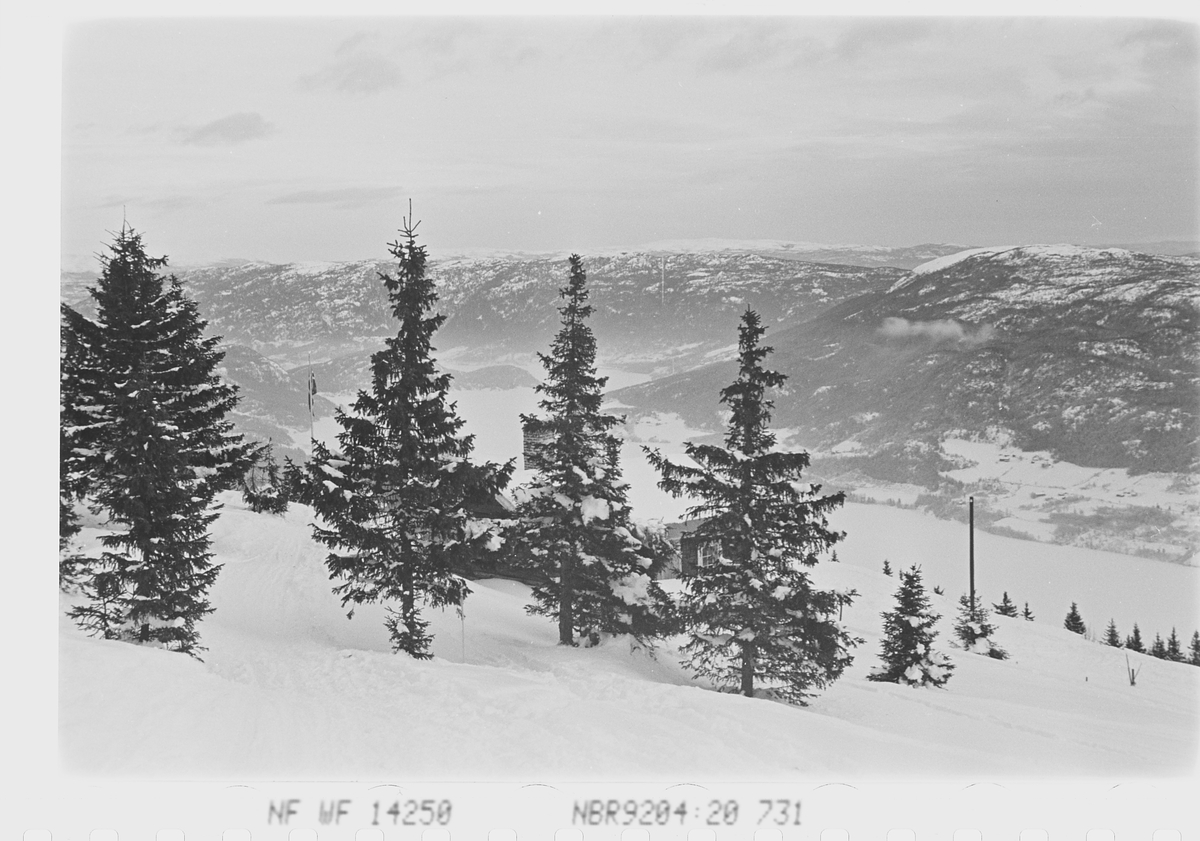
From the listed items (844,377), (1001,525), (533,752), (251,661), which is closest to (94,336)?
(251,661)

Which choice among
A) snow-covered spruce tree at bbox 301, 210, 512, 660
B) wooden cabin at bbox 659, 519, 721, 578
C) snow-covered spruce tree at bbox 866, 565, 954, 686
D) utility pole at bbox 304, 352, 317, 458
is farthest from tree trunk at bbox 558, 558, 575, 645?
snow-covered spruce tree at bbox 866, 565, 954, 686

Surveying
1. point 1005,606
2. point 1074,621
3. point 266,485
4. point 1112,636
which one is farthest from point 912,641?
point 266,485

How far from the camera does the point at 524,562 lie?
785 cm

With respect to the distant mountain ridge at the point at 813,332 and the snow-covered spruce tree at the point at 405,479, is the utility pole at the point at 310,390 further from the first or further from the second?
the snow-covered spruce tree at the point at 405,479

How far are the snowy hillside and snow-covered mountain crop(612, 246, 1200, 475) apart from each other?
1052 millimetres

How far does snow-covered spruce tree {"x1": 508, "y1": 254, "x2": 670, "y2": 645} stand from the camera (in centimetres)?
762

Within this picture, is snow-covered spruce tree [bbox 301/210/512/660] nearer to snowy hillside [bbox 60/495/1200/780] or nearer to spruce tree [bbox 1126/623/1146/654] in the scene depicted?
snowy hillside [bbox 60/495/1200/780]

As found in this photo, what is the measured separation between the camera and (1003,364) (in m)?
7.25

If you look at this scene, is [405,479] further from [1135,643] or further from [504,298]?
[1135,643]

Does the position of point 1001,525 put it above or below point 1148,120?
below

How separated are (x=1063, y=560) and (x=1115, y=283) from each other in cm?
233

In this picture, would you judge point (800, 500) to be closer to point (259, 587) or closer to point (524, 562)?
point (524, 562)

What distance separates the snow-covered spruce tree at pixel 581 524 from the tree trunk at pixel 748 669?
110cm

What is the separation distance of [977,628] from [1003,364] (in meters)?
2.37
